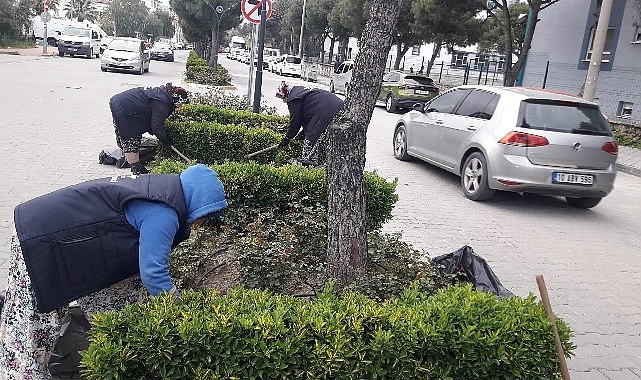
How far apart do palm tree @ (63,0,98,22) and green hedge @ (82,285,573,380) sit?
8471 cm

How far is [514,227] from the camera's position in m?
7.05

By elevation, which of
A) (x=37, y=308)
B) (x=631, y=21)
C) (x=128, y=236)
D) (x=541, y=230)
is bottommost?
(x=541, y=230)

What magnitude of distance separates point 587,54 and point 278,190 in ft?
67.2

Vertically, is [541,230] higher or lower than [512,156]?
lower

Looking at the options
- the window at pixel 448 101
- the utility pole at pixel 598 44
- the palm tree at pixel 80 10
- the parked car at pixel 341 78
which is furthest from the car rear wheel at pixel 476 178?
the palm tree at pixel 80 10

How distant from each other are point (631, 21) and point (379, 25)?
1967 cm

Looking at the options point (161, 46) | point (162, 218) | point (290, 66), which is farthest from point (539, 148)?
point (161, 46)

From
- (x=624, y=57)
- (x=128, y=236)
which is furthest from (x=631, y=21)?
(x=128, y=236)

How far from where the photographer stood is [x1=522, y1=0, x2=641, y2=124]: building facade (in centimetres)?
1922

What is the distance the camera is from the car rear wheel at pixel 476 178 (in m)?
7.92

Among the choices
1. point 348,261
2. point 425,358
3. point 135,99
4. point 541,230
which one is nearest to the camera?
point 425,358

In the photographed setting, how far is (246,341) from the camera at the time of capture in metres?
2.31

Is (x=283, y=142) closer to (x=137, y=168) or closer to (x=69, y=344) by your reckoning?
(x=137, y=168)

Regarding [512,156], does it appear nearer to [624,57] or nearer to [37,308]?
[37,308]
